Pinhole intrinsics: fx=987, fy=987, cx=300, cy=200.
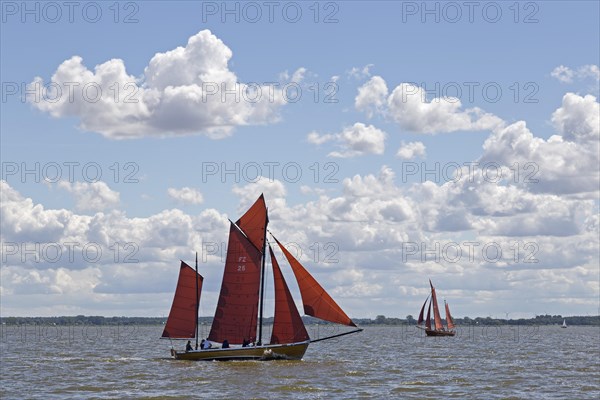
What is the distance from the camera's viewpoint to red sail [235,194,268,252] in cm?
7138

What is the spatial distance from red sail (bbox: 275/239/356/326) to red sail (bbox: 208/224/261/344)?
20.7 ft

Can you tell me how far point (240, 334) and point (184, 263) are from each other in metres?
8.12

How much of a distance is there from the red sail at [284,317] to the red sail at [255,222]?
1.67m

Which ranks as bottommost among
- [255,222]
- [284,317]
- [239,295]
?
[284,317]

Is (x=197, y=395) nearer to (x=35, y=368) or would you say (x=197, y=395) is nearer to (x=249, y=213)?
(x=249, y=213)

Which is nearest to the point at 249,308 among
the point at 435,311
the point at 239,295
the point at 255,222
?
the point at 239,295

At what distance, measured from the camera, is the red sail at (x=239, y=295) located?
232ft

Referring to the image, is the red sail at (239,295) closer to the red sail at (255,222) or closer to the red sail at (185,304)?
the red sail at (255,222)

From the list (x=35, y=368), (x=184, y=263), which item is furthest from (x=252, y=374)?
(x=35, y=368)

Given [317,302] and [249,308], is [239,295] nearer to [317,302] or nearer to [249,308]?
[249,308]

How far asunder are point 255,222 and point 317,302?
9.26 m

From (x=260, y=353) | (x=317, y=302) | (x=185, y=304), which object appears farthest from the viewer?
(x=185, y=304)

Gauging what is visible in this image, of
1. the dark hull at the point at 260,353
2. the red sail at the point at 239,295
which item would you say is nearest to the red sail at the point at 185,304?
the red sail at the point at 239,295

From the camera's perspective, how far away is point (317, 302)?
65.4m
